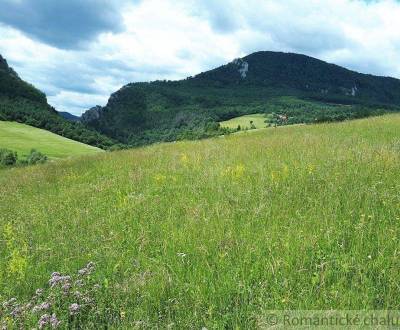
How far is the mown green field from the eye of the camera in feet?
11.8

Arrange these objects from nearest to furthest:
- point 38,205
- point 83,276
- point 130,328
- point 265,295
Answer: point 130,328 < point 265,295 < point 83,276 < point 38,205

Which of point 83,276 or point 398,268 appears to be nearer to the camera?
point 398,268

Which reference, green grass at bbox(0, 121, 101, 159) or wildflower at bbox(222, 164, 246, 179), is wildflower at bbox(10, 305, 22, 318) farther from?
green grass at bbox(0, 121, 101, 159)

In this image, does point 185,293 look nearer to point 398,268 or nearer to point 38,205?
point 398,268

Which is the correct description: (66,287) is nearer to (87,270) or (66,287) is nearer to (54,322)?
(87,270)

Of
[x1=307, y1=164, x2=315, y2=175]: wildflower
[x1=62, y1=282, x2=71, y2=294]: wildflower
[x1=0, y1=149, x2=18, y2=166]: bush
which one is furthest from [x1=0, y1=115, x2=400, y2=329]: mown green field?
[x1=0, y1=149, x2=18, y2=166]: bush

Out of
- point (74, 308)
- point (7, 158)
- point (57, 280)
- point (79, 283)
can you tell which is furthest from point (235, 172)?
point (7, 158)

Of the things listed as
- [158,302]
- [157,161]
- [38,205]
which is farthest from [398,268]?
[157,161]

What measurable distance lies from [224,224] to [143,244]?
1.11 metres

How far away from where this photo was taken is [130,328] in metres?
Result: 3.40

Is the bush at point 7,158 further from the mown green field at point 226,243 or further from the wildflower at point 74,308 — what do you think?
the wildflower at point 74,308

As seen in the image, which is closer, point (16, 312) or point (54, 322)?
point (54, 322)

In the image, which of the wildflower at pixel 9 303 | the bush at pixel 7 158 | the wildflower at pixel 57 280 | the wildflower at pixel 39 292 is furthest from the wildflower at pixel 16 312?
the bush at pixel 7 158

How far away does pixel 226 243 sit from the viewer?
4.70 metres
